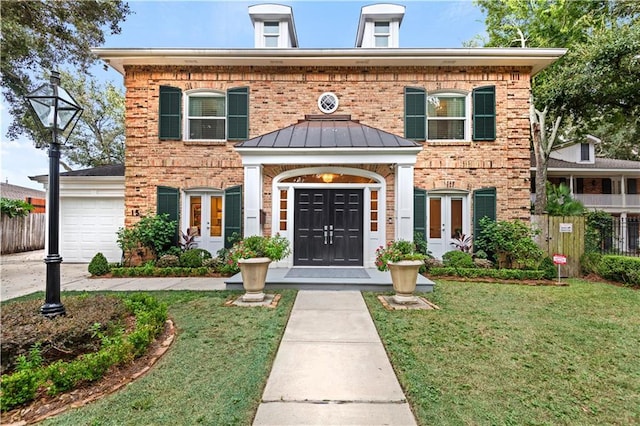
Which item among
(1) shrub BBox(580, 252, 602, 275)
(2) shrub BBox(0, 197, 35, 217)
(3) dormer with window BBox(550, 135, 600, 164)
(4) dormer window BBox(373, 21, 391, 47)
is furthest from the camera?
(3) dormer with window BBox(550, 135, 600, 164)

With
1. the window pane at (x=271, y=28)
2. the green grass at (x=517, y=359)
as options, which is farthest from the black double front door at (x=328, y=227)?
the window pane at (x=271, y=28)

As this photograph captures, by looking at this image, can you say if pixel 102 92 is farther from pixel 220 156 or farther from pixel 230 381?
pixel 230 381

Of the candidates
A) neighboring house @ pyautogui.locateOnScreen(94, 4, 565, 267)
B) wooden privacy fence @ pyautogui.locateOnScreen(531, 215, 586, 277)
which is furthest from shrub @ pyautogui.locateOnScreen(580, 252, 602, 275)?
neighboring house @ pyautogui.locateOnScreen(94, 4, 565, 267)

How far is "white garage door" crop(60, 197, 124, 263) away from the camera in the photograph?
10070 mm

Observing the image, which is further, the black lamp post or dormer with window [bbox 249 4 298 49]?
dormer with window [bbox 249 4 298 49]

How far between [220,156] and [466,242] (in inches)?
299

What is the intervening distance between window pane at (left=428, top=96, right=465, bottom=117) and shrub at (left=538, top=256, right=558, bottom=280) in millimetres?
4749

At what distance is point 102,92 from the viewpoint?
64.5 feet

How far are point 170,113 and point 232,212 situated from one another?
11.4 feet

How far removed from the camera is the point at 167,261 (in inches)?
325

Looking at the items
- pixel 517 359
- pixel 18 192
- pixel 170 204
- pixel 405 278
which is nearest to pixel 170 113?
pixel 170 204

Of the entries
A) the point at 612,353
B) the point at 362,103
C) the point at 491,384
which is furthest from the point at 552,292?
the point at 362,103

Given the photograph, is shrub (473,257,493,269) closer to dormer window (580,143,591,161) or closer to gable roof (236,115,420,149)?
gable roof (236,115,420,149)

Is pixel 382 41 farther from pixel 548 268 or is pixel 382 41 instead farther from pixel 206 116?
pixel 548 268
